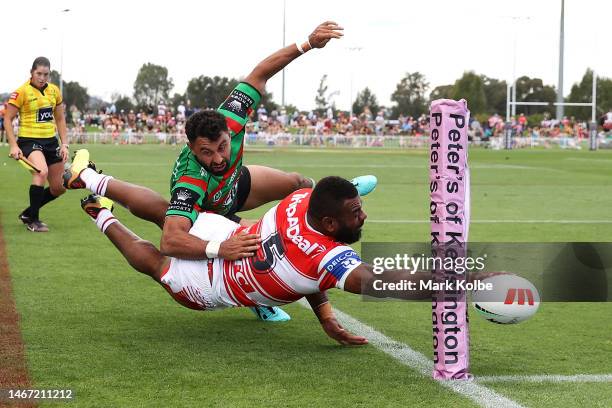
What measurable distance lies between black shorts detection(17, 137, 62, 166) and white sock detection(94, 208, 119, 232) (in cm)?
571

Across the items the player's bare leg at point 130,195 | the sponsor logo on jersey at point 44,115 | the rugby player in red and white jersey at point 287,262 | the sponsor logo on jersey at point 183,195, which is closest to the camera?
the rugby player in red and white jersey at point 287,262

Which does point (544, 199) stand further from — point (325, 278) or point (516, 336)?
point (325, 278)

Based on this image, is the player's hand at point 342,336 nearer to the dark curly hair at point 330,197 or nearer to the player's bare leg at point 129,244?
the dark curly hair at point 330,197

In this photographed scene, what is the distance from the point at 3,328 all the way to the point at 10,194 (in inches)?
477

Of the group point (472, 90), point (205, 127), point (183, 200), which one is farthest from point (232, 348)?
point (472, 90)

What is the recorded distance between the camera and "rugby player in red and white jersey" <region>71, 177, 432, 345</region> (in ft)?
17.4

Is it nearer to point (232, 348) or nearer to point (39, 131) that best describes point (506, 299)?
Result: point (232, 348)

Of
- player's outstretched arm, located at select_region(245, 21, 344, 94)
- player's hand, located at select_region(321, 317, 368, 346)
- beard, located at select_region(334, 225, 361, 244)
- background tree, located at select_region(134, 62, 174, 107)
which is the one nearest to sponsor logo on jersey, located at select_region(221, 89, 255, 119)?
player's outstretched arm, located at select_region(245, 21, 344, 94)

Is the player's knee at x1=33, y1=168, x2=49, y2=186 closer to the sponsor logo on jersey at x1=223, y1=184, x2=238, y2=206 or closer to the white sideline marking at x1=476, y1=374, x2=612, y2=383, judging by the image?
the sponsor logo on jersey at x1=223, y1=184, x2=238, y2=206

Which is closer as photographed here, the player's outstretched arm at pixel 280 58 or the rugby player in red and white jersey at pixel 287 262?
the rugby player in red and white jersey at pixel 287 262

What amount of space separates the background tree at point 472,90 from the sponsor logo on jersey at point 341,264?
4031 inches

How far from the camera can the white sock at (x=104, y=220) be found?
280 inches

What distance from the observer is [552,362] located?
18.5ft

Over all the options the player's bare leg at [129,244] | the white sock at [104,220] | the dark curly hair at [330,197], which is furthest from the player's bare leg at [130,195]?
the dark curly hair at [330,197]
